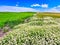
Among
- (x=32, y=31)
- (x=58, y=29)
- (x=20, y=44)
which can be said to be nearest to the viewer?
(x=20, y=44)

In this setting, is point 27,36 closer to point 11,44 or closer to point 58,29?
point 11,44

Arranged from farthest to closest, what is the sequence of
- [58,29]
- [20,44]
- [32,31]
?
1. [58,29]
2. [32,31]
3. [20,44]

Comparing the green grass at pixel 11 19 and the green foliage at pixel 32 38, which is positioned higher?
the green foliage at pixel 32 38

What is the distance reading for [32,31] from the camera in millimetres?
9750

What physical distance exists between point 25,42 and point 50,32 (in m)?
1.33

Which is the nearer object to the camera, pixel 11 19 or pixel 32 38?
pixel 32 38

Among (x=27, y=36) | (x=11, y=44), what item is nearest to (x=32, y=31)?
(x=27, y=36)

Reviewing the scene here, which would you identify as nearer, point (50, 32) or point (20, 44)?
point (20, 44)

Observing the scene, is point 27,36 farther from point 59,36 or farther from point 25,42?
point 59,36

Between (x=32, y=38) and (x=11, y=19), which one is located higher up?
(x=32, y=38)

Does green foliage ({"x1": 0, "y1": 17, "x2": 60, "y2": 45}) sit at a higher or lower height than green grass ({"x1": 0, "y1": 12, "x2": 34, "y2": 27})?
higher

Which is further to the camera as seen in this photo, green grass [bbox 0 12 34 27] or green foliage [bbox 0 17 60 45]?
green grass [bbox 0 12 34 27]

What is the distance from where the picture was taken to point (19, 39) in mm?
9312

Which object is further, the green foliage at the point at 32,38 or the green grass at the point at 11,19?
the green grass at the point at 11,19
